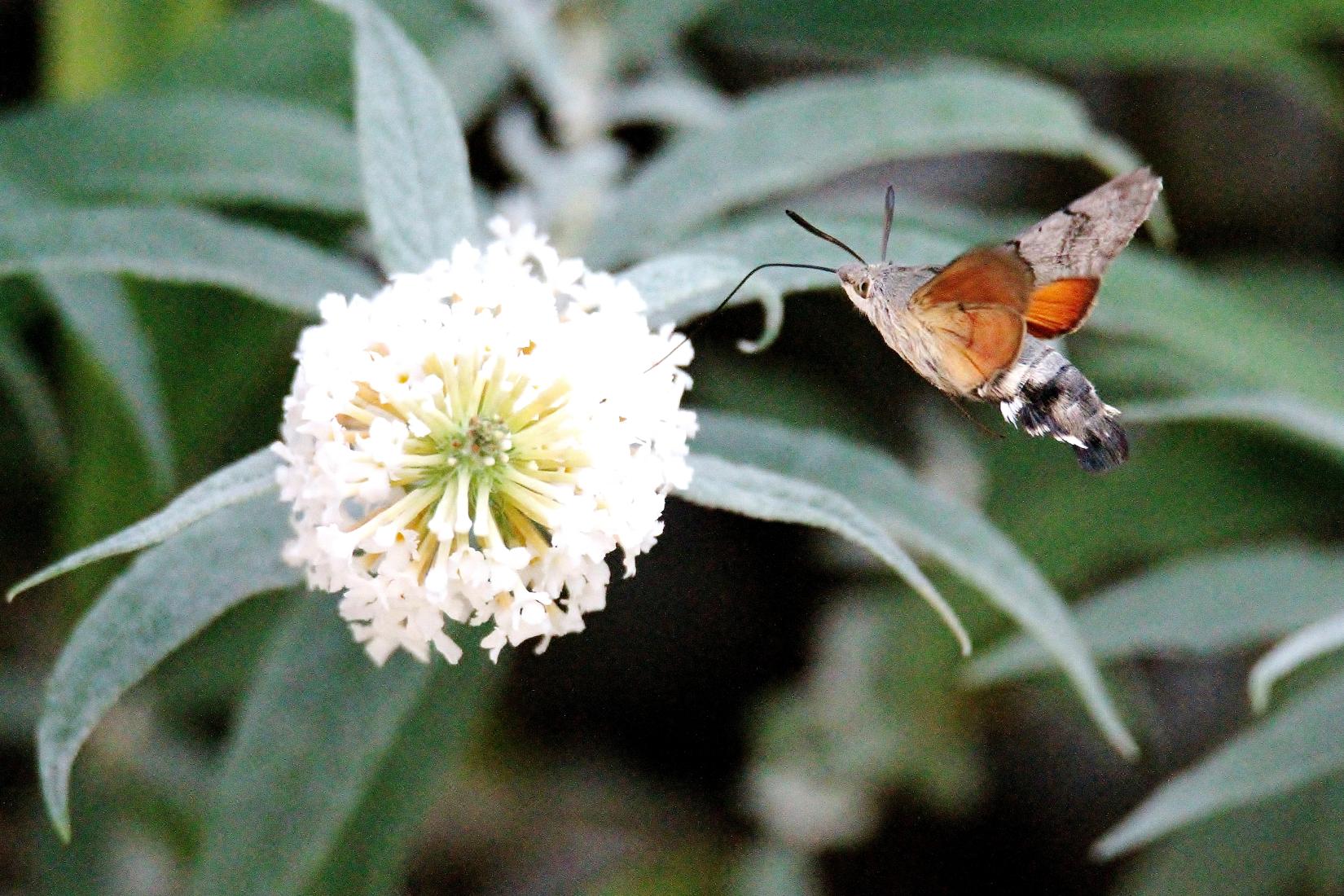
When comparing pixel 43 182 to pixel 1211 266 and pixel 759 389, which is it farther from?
pixel 1211 266

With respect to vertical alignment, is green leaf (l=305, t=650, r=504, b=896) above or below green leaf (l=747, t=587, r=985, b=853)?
above

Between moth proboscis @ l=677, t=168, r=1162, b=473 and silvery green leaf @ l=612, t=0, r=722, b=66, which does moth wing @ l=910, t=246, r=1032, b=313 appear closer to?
moth proboscis @ l=677, t=168, r=1162, b=473

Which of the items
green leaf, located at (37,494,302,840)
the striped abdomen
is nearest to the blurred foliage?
green leaf, located at (37,494,302,840)

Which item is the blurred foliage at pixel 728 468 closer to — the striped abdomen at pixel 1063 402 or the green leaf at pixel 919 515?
the green leaf at pixel 919 515

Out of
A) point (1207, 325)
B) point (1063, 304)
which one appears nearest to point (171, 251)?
point (1063, 304)

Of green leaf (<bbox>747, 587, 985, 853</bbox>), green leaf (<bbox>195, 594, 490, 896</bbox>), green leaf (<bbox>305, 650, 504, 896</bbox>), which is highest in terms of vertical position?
green leaf (<bbox>195, 594, 490, 896</bbox>)

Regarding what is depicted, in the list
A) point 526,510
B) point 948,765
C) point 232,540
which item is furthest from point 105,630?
point 948,765

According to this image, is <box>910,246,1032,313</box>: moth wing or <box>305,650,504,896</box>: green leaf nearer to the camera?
<box>910,246,1032,313</box>: moth wing

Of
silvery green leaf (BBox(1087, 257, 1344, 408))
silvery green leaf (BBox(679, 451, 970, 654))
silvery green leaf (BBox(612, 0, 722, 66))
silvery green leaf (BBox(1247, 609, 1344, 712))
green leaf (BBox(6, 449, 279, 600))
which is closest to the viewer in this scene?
green leaf (BBox(6, 449, 279, 600))
